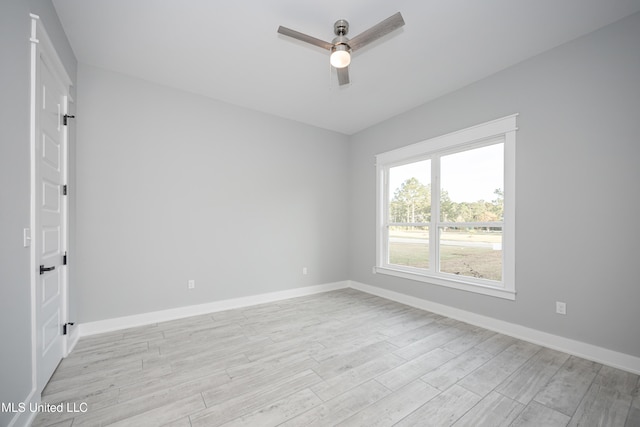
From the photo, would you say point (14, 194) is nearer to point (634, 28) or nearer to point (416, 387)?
point (416, 387)

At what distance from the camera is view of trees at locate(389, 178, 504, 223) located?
3249mm

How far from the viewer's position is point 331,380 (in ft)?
6.91

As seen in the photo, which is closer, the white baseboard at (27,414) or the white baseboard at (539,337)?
the white baseboard at (27,414)

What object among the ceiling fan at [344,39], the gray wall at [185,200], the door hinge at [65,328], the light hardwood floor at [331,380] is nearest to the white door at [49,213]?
the door hinge at [65,328]

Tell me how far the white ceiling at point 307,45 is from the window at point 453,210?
0.83m

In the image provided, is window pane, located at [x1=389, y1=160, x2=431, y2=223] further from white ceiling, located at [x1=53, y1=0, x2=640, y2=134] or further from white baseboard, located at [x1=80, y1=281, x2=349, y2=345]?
white baseboard, located at [x1=80, y1=281, x2=349, y2=345]

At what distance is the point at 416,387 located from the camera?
2.03 meters

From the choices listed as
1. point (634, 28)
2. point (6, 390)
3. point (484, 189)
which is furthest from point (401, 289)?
point (6, 390)

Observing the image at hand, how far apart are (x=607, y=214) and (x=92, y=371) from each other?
473 centimetres

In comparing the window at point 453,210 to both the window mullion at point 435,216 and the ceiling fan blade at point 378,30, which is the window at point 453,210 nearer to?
the window mullion at point 435,216

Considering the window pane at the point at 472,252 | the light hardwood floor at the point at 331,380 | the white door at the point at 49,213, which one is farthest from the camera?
the window pane at the point at 472,252

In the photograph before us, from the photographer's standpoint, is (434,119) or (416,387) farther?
(434,119)

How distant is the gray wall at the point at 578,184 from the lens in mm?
2287

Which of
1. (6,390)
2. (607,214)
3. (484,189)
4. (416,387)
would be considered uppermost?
(484,189)
